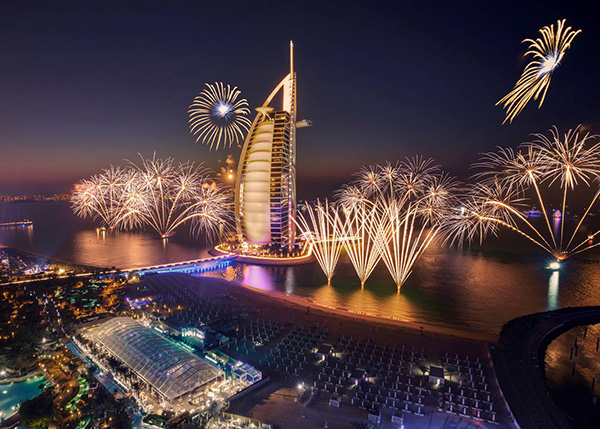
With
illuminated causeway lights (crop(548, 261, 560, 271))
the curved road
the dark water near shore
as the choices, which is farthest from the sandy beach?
illuminated causeway lights (crop(548, 261, 560, 271))

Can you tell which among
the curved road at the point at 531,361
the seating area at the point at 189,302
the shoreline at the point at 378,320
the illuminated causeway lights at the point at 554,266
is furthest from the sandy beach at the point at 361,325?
the illuminated causeway lights at the point at 554,266

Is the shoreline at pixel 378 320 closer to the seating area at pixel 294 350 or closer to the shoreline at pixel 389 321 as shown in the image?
the shoreline at pixel 389 321

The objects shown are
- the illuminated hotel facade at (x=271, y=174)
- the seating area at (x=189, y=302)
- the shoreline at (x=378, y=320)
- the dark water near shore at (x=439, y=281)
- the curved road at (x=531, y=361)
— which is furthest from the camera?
the illuminated hotel facade at (x=271, y=174)

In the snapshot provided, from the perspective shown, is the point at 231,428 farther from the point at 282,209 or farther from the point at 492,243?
the point at 492,243

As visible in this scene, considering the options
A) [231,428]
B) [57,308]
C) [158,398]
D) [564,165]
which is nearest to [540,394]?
[231,428]

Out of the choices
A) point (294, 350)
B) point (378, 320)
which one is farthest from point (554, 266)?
point (294, 350)

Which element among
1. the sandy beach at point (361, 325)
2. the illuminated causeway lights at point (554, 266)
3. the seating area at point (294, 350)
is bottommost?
the seating area at point (294, 350)
